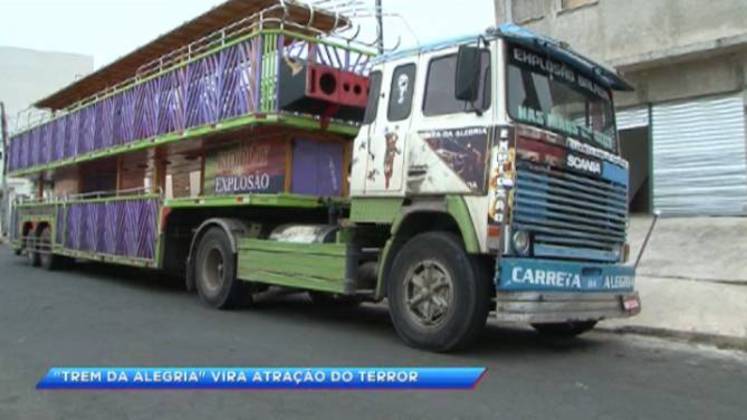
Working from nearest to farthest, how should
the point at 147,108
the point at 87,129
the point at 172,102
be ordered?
1. the point at 172,102
2. the point at 147,108
3. the point at 87,129

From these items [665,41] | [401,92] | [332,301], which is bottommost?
[332,301]

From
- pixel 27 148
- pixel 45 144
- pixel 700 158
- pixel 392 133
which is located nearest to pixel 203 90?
pixel 392 133

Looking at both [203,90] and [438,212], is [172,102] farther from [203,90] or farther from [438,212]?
[438,212]

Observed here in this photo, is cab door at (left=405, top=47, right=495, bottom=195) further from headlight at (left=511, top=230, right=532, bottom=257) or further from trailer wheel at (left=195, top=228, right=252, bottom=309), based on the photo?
trailer wheel at (left=195, top=228, right=252, bottom=309)

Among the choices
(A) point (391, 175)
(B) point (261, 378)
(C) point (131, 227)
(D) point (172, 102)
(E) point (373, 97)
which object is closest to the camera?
(B) point (261, 378)

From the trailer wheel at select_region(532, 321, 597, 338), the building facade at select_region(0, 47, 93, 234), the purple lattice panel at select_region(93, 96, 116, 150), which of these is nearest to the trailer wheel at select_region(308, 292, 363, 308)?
the trailer wheel at select_region(532, 321, 597, 338)

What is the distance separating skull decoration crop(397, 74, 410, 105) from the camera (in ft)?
23.3

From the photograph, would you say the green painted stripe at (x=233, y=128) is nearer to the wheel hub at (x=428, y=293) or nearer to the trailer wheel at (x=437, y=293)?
the trailer wheel at (x=437, y=293)

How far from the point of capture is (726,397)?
203 inches

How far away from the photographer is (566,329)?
304 inches

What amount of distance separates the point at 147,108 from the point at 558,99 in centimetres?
754

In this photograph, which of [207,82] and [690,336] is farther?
[207,82]

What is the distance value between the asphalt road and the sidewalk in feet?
1.41

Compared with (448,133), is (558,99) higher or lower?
higher
